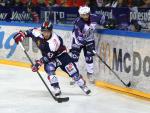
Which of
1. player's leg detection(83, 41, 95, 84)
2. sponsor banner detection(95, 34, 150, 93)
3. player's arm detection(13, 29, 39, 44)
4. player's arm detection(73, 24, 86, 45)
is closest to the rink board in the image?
sponsor banner detection(95, 34, 150, 93)

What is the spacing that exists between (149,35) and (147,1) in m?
2.30

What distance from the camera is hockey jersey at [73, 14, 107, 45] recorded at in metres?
9.30

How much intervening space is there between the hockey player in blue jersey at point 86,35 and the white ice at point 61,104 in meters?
0.51

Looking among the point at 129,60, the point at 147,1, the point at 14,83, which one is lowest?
the point at 14,83

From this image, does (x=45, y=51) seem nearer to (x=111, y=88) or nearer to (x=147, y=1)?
(x=111, y=88)

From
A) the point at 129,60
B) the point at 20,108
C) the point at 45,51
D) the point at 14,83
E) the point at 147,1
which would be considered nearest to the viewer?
the point at 20,108

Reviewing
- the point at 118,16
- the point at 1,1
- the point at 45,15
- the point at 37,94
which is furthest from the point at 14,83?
the point at 1,1

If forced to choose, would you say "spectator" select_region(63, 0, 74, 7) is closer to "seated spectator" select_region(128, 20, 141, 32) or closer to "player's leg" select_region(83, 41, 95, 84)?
"seated spectator" select_region(128, 20, 141, 32)

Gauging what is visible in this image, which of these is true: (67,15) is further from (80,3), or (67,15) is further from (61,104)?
(61,104)

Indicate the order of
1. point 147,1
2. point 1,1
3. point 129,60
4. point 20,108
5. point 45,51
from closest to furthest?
point 20,108 < point 45,51 < point 129,60 < point 147,1 < point 1,1

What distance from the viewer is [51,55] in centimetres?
812

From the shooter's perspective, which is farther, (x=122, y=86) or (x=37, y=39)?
(x=122, y=86)

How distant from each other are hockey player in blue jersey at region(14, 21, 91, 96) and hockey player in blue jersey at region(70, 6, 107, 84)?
45.6 inches

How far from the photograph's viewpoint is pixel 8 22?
12.5m
